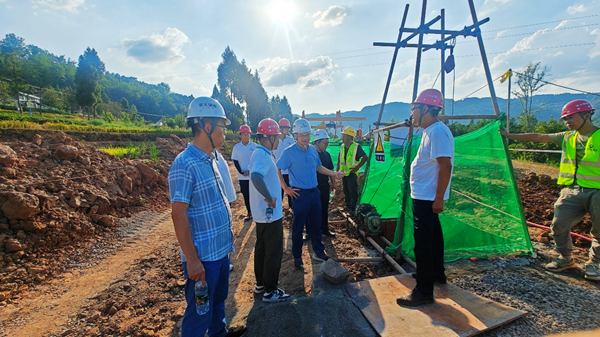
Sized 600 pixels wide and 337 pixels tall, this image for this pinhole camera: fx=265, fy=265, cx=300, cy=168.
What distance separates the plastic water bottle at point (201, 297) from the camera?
5.74ft

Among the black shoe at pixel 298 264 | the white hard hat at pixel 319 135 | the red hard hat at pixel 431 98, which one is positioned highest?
the red hard hat at pixel 431 98

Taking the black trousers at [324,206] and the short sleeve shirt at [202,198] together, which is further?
the black trousers at [324,206]

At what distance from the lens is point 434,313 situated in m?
2.39

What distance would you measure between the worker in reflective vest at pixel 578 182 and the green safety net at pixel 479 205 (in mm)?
397

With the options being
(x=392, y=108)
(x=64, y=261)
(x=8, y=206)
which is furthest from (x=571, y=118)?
(x=392, y=108)

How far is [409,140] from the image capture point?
370 centimetres

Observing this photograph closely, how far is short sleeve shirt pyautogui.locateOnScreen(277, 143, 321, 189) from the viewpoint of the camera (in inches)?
145

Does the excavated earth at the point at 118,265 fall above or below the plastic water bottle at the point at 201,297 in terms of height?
below

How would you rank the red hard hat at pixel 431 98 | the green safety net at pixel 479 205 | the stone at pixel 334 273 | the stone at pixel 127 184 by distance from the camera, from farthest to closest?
the stone at pixel 127 184, the green safety net at pixel 479 205, the stone at pixel 334 273, the red hard hat at pixel 431 98

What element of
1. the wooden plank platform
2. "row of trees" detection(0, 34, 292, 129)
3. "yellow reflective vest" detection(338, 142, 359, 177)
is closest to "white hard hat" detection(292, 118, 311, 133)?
"yellow reflective vest" detection(338, 142, 359, 177)

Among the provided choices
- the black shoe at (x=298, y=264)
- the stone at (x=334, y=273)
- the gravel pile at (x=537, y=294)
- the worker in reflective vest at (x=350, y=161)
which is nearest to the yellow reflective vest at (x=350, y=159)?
the worker in reflective vest at (x=350, y=161)

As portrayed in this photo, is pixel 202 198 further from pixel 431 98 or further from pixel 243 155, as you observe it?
pixel 243 155

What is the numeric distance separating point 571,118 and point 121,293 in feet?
19.3

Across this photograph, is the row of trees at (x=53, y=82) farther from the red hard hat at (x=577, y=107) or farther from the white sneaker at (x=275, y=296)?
the red hard hat at (x=577, y=107)
